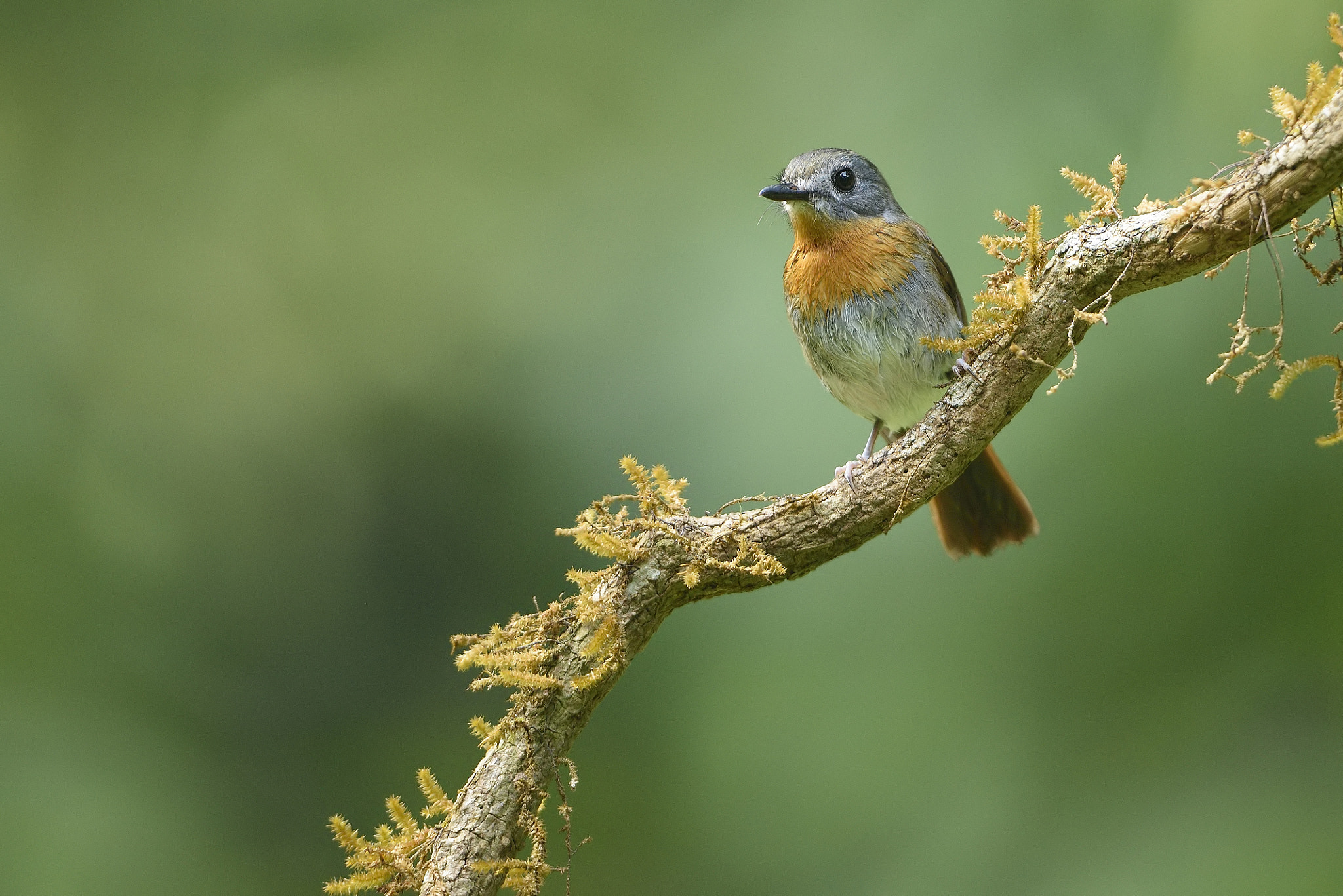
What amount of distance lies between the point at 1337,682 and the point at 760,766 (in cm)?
184

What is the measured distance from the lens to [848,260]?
9.45 feet

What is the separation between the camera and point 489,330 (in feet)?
14.1

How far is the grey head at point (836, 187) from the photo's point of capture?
2.95 m

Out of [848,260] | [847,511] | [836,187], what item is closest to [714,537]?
[847,511]

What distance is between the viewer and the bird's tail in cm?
292

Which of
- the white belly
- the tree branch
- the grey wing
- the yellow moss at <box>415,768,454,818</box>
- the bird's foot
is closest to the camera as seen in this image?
the tree branch

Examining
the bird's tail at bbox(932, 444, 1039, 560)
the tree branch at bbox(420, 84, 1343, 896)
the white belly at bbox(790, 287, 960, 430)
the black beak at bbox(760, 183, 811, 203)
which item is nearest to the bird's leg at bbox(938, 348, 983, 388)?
the tree branch at bbox(420, 84, 1343, 896)

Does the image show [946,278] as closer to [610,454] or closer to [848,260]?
[848,260]

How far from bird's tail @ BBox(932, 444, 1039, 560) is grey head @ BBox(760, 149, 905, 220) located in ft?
2.46

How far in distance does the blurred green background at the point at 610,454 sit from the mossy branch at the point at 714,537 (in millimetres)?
1642

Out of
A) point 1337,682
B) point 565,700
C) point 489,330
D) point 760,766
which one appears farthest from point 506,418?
point 1337,682

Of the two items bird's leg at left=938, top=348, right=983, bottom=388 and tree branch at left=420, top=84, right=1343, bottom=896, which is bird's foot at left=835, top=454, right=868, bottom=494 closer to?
tree branch at left=420, top=84, right=1343, bottom=896

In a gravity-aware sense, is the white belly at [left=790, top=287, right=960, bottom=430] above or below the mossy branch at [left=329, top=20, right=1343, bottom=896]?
above

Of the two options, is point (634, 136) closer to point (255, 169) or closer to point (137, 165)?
point (255, 169)
